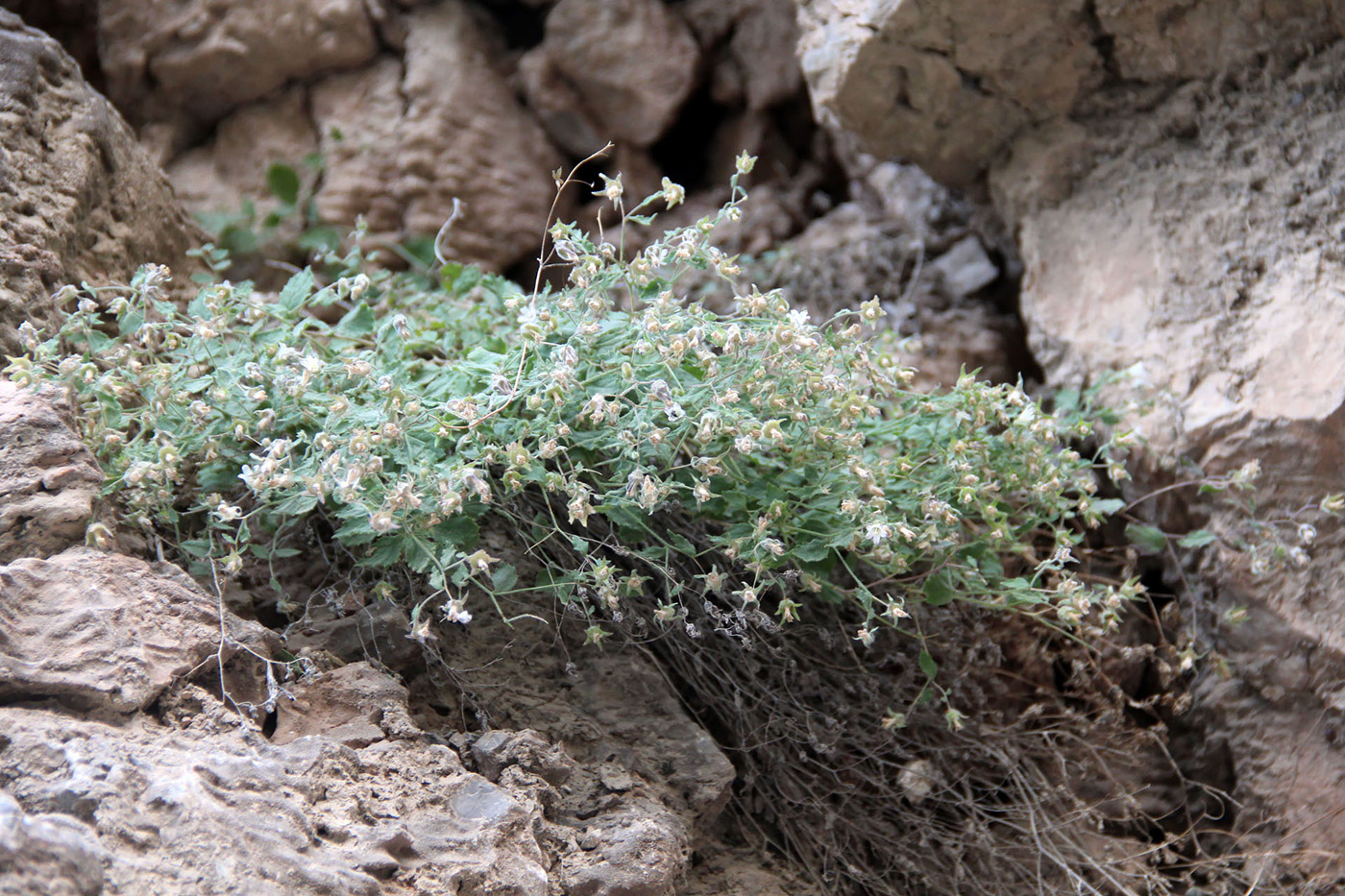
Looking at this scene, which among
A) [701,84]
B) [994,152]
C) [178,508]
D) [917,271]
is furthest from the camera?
[701,84]

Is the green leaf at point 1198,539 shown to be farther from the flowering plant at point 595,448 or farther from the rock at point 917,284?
the rock at point 917,284

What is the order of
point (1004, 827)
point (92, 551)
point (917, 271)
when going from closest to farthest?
1. point (92, 551)
2. point (1004, 827)
3. point (917, 271)

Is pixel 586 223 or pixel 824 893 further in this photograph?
pixel 586 223

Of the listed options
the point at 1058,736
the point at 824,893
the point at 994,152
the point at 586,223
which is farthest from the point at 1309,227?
the point at 586,223

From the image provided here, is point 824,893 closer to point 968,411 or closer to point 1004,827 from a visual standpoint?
point 1004,827

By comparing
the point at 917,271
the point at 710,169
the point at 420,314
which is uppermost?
the point at 710,169

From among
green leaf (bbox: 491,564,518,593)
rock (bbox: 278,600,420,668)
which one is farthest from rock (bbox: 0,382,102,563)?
green leaf (bbox: 491,564,518,593)

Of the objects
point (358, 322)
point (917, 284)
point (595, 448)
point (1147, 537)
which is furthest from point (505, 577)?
point (917, 284)

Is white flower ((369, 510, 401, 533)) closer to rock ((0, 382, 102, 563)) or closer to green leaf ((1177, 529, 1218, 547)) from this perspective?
rock ((0, 382, 102, 563))
